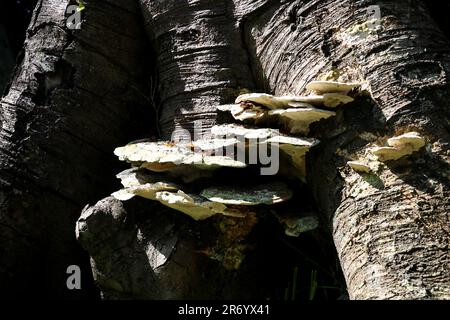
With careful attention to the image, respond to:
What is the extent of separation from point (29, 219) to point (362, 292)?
1800 millimetres

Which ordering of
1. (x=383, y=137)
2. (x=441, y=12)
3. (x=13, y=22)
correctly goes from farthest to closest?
(x=13, y=22)
(x=441, y=12)
(x=383, y=137)

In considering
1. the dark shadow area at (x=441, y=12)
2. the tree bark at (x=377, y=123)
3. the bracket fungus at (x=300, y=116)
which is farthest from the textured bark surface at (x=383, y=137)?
the dark shadow area at (x=441, y=12)

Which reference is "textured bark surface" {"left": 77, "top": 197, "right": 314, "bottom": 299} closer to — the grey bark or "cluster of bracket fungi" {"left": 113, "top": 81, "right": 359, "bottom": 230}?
the grey bark

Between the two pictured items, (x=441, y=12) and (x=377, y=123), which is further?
(x=441, y=12)

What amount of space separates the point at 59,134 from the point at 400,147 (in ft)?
5.96

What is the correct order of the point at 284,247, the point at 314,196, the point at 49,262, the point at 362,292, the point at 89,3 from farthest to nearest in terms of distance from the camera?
the point at 89,3, the point at 49,262, the point at 284,247, the point at 314,196, the point at 362,292

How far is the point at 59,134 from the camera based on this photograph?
3.28 meters

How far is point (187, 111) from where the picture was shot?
315cm

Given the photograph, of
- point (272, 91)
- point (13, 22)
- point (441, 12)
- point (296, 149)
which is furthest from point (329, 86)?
point (13, 22)

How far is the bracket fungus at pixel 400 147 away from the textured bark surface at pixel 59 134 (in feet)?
5.17

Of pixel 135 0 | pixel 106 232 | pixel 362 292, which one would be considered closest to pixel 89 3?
pixel 135 0

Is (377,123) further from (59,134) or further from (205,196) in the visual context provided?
(59,134)

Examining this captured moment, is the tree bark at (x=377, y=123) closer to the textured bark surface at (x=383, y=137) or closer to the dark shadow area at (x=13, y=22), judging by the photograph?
the textured bark surface at (x=383, y=137)

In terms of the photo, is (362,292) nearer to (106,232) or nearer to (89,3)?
(106,232)
